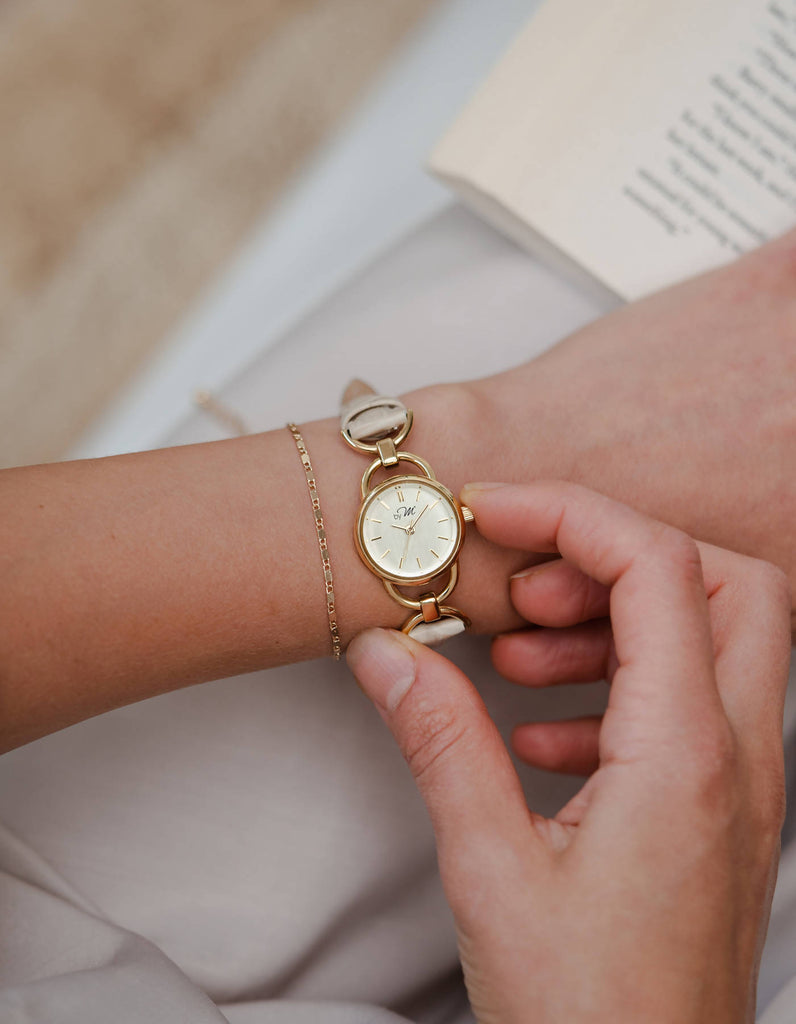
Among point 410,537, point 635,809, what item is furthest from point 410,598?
point 635,809

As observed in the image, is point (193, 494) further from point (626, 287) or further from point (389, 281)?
point (626, 287)

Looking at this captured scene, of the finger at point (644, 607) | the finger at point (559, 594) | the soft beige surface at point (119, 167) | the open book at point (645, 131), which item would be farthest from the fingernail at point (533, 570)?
the soft beige surface at point (119, 167)

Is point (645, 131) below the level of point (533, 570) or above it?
above

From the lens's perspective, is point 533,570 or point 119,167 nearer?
point 533,570

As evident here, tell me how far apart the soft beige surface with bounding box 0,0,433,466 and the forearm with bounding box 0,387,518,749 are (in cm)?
155

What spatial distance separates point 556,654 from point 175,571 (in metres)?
0.55

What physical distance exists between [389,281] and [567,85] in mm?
440

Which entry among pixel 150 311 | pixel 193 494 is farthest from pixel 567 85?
pixel 150 311

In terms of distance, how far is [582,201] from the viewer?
53.7 inches

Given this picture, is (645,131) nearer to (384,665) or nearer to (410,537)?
(410,537)

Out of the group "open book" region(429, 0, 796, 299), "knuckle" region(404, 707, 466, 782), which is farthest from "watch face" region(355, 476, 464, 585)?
"open book" region(429, 0, 796, 299)

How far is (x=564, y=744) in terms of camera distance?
1.17m

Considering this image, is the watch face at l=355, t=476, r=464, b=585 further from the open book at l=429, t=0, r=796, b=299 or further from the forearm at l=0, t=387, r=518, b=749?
the open book at l=429, t=0, r=796, b=299

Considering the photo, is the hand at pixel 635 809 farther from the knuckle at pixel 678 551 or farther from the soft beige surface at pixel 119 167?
the soft beige surface at pixel 119 167
